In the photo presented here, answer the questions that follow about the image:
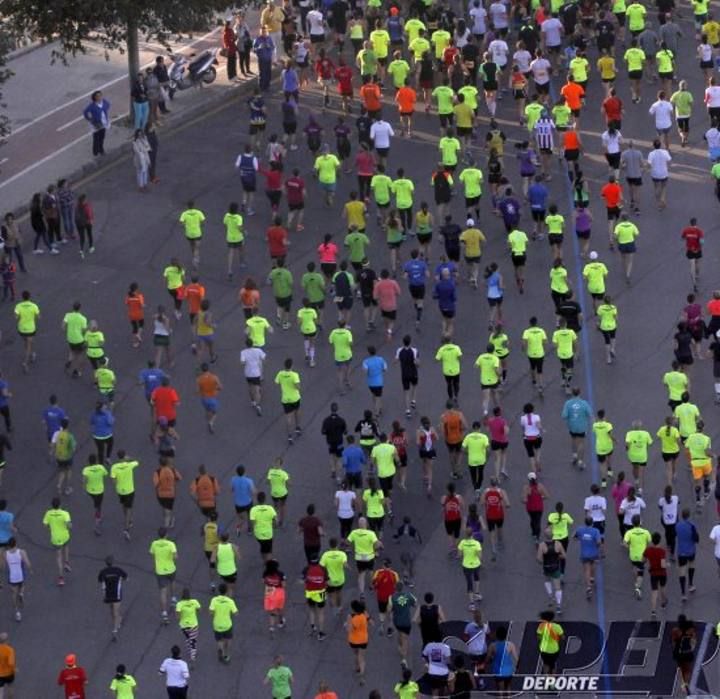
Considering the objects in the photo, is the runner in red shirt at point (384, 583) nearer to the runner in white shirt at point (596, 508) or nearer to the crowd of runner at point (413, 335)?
the crowd of runner at point (413, 335)

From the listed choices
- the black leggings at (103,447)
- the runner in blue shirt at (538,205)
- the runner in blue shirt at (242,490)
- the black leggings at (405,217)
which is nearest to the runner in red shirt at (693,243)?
the runner in blue shirt at (538,205)

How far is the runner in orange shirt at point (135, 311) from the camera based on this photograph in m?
43.4

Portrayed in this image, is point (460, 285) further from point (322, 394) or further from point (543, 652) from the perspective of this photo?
point (543, 652)

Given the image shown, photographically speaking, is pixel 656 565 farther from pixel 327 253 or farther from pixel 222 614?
pixel 327 253

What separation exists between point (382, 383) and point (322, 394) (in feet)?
4.43

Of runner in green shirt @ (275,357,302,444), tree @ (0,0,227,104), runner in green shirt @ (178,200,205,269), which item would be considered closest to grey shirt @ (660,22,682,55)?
tree @ (0,0,227,104)

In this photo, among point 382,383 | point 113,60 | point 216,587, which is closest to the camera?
point 216,587

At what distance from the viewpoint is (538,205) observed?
152ft

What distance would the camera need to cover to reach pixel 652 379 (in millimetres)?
42312

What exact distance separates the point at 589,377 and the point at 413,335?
349cm

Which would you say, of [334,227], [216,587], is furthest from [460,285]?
[216,587]

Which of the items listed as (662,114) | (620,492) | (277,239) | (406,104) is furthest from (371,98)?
(620,492)

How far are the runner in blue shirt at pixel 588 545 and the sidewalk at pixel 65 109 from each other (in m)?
16.7

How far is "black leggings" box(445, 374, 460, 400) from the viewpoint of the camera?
135ft
